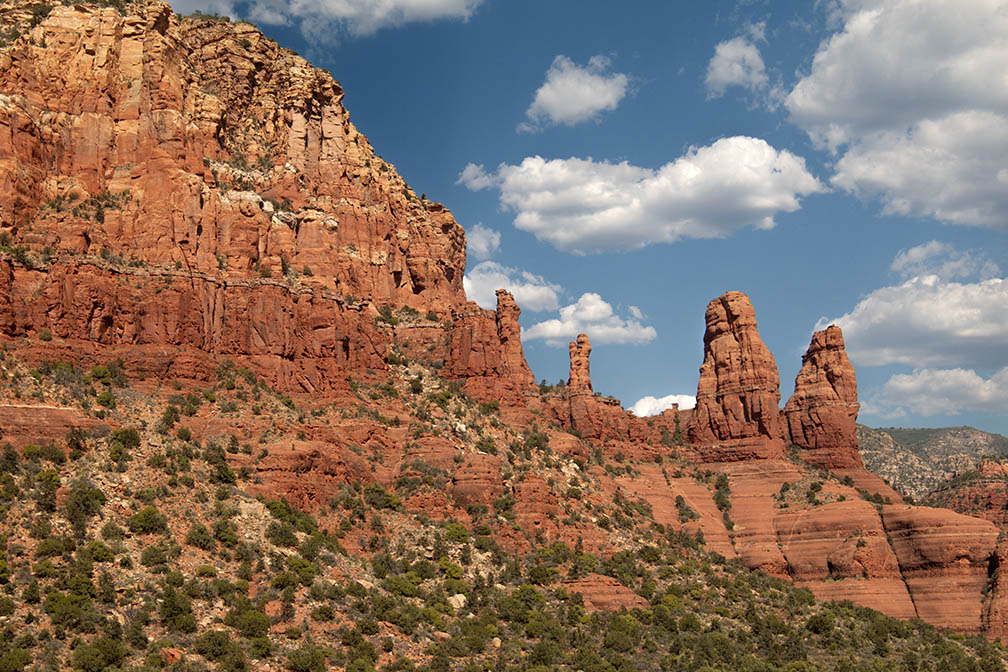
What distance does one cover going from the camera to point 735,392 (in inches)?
5113

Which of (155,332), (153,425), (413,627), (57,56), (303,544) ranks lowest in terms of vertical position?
(413,627)

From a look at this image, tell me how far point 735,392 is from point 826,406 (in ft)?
37.7

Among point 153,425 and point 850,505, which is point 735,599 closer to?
point 850,505

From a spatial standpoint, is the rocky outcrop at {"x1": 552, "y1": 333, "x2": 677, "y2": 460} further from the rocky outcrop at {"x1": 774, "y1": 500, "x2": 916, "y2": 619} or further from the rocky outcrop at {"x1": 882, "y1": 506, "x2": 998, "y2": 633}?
the rocky outcrop at {"x1": 882, "y1": 506, "x2": 998, "y2": 633}

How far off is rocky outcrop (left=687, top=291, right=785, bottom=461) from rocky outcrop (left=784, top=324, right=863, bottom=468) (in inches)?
123

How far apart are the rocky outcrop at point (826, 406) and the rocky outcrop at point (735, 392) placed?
313 centimetres

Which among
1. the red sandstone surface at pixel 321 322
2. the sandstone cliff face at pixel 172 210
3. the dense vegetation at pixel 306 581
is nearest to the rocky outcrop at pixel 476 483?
the red sandstone surface at pixel 321 322

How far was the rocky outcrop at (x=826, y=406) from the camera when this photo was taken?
130m

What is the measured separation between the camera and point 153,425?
76438mm

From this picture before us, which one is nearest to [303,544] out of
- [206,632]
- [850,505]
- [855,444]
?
[206,632]

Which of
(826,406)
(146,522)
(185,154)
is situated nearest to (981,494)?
(826,406)

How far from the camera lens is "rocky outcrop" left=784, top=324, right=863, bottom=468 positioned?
12962 cm

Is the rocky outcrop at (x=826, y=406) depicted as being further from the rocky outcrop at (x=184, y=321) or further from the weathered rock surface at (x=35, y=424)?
the weathered rock surface at (x=35, y=424)

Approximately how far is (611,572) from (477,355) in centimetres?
3110
